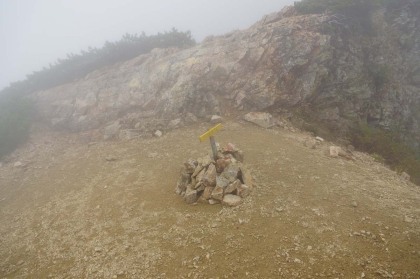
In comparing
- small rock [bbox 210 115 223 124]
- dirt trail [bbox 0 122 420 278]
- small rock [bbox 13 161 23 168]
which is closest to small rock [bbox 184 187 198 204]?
dirt trail [bbox 0 122 420 278]

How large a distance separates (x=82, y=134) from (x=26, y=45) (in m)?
121

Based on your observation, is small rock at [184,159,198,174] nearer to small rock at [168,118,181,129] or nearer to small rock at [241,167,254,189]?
small rock at [241,167,254,189]

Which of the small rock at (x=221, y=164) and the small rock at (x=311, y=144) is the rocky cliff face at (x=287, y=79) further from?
the small rock at (x=221, y=164)

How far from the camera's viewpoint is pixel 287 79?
1606 cm

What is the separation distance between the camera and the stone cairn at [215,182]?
8773 mm

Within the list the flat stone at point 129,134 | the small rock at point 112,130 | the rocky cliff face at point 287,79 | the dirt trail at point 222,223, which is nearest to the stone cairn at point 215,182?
the dirt trail at point 222,223

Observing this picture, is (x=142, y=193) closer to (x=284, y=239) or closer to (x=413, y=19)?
(x=284, y=239)

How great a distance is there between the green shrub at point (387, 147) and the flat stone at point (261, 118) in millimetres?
4066

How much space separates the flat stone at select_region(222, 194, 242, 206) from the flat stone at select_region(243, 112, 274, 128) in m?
6.64

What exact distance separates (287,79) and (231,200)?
9753 millimetres

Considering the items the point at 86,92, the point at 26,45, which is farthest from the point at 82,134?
the point at 26,45

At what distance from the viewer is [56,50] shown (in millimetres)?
94188

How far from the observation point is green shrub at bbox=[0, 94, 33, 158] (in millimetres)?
17328

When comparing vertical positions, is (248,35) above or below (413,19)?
above
